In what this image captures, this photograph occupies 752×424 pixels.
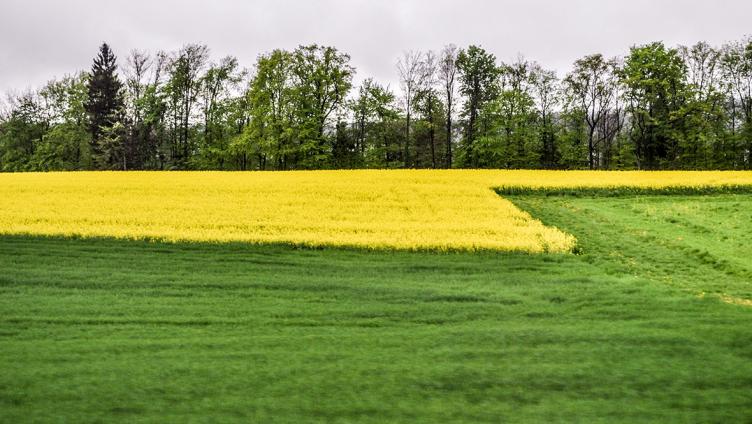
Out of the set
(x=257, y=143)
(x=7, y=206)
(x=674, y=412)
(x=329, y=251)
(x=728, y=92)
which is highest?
(x=728, y=92)

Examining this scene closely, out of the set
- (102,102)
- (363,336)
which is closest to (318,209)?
(363,336)

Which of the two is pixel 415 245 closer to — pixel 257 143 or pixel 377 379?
pixel 377 379

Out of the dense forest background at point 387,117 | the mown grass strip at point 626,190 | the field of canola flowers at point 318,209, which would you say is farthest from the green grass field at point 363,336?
the dense forest background at point 387,117

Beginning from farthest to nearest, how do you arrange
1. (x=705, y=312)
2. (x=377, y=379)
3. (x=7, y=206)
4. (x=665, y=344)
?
1. (x=7, y=206)
2. (x=705, y=312)
3. (x=665, y=344)
4. (x=377, y=379)

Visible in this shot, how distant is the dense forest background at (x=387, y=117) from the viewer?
4816 cm

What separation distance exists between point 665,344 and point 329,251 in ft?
25.2

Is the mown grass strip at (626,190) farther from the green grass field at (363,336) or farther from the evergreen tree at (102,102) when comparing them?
the evergreen tree at (102,102)

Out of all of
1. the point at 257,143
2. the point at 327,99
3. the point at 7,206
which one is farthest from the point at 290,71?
the point at 7,206

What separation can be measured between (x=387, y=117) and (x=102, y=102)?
31091 millimetres

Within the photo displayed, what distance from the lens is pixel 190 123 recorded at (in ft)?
190

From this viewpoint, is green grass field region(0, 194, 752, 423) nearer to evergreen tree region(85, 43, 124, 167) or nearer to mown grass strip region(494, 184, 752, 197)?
mown grass strip region(494, 184, 752, 197)

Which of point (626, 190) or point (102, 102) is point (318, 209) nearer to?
point (626, 190)

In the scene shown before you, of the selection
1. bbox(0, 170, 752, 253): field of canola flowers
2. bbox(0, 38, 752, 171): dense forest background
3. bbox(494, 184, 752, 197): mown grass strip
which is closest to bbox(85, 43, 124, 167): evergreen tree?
bbox(0, 38, 752, 171): dense forest background

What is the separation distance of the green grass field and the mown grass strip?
1152cm
